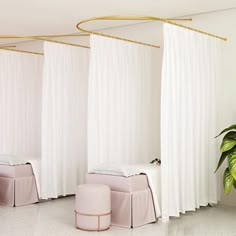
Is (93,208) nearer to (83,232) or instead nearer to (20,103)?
(83,232)

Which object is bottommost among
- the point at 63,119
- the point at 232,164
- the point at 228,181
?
the point at 228,181

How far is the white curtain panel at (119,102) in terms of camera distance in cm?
593

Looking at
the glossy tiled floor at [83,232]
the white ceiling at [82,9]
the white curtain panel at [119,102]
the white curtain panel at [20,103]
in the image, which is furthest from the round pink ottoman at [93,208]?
the white curtain panel at [20,103]

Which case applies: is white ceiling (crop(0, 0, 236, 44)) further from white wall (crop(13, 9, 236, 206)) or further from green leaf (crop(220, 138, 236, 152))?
green leaf (crop(220, 138, 236, 152))

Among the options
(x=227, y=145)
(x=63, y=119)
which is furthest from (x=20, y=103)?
(x=227, y=145)

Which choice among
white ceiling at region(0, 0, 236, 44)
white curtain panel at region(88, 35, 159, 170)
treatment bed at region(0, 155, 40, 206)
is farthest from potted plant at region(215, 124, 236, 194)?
treatment bed at region(0, 155, 40, 206)

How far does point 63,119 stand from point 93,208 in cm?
221

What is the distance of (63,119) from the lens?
6.88m

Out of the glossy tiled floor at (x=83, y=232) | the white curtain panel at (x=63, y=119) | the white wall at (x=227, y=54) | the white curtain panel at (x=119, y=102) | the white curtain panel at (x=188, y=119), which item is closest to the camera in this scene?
the glossy tiled floor at (x=83, y=232)

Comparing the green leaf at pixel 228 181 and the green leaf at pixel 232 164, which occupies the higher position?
the green leaf at pixel 232 164

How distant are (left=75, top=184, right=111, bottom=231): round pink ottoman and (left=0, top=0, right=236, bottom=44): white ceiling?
2355 mm

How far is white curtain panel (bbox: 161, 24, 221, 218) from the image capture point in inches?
211

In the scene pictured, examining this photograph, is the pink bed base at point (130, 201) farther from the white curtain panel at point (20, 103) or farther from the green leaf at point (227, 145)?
the white curtain panel at point (20, 103)

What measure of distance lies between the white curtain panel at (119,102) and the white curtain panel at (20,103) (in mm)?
2090
